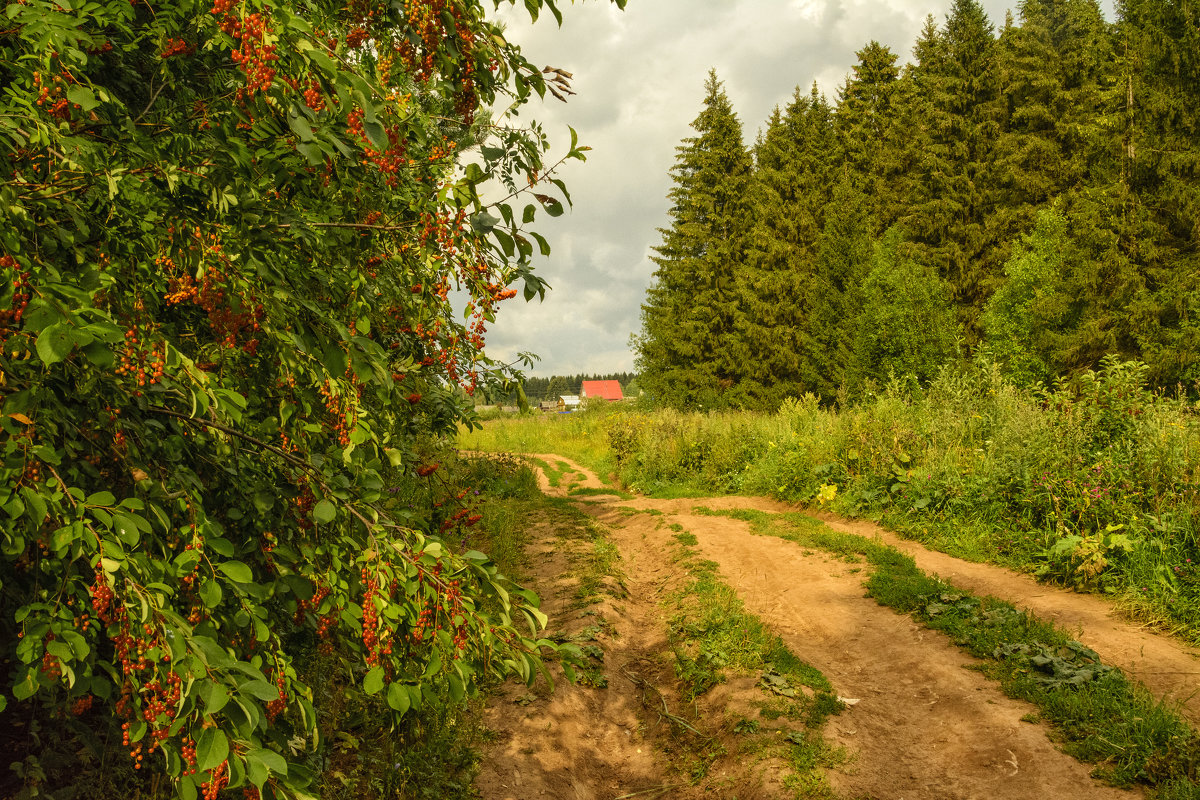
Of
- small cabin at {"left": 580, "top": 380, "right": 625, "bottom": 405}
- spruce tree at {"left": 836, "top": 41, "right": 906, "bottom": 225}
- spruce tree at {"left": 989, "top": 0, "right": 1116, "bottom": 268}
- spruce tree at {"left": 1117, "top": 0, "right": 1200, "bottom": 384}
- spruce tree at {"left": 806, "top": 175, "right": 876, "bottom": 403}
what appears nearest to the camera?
spruce tree at {"left": 1117, "top": 0, "right": 1200, "bottom": 384}

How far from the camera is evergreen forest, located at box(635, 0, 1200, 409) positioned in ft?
61.7

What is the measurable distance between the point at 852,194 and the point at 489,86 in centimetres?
2424

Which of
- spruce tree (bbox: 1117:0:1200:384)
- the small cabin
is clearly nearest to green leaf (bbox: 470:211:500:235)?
spruce tree (bbox: 1117:0:1200:384)

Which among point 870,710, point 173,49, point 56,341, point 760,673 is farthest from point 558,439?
point 56,341

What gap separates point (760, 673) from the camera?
5711mm

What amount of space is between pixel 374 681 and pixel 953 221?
107 feet

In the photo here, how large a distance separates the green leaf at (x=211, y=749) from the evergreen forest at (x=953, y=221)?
1905 cm

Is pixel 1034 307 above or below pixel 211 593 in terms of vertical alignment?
above

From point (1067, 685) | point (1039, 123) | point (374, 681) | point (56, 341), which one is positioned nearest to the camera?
point (56, 341)

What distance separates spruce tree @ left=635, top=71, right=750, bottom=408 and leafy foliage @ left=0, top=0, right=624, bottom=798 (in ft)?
92.2

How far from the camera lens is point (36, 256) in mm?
1613

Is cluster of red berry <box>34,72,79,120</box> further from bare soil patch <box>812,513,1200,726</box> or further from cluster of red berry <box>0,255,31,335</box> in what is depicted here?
bare soil patch <box>812,513,1200,726</box>

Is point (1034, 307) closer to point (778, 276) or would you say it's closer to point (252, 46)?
point (778, 276)

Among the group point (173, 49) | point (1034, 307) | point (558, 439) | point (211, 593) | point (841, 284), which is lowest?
point (211, 593)
